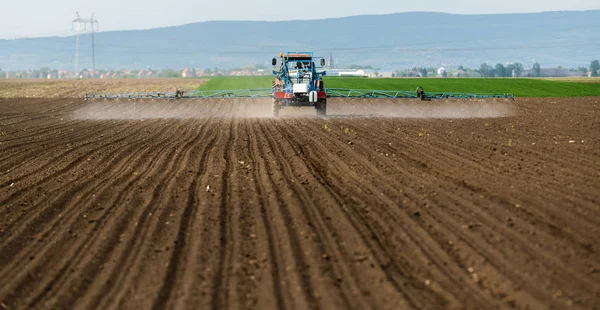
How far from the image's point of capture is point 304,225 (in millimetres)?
9992

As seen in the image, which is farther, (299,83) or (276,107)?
(276,107)

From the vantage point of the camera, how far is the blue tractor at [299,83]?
105 ft

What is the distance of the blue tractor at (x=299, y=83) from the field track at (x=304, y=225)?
11628 millimetres

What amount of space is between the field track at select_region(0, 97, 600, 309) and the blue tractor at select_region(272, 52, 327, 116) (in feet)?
38.2

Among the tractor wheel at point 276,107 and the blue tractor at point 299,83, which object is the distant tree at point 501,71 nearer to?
the tractor wheel at point 276,107

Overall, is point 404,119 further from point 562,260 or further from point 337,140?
point 562,260

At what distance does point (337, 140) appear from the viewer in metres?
21.5

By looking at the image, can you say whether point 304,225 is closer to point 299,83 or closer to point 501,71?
point 299,83

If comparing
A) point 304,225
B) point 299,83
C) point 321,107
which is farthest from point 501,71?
point 304,225

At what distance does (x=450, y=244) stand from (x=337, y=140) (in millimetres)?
12623

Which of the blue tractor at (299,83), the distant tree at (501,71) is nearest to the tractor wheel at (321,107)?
the blue tractor at (299,83)

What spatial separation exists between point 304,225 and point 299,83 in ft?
74.6

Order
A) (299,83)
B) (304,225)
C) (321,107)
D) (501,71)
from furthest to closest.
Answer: (501,71), (321,107), (299,83), (304,225)

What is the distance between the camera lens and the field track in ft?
24.4
